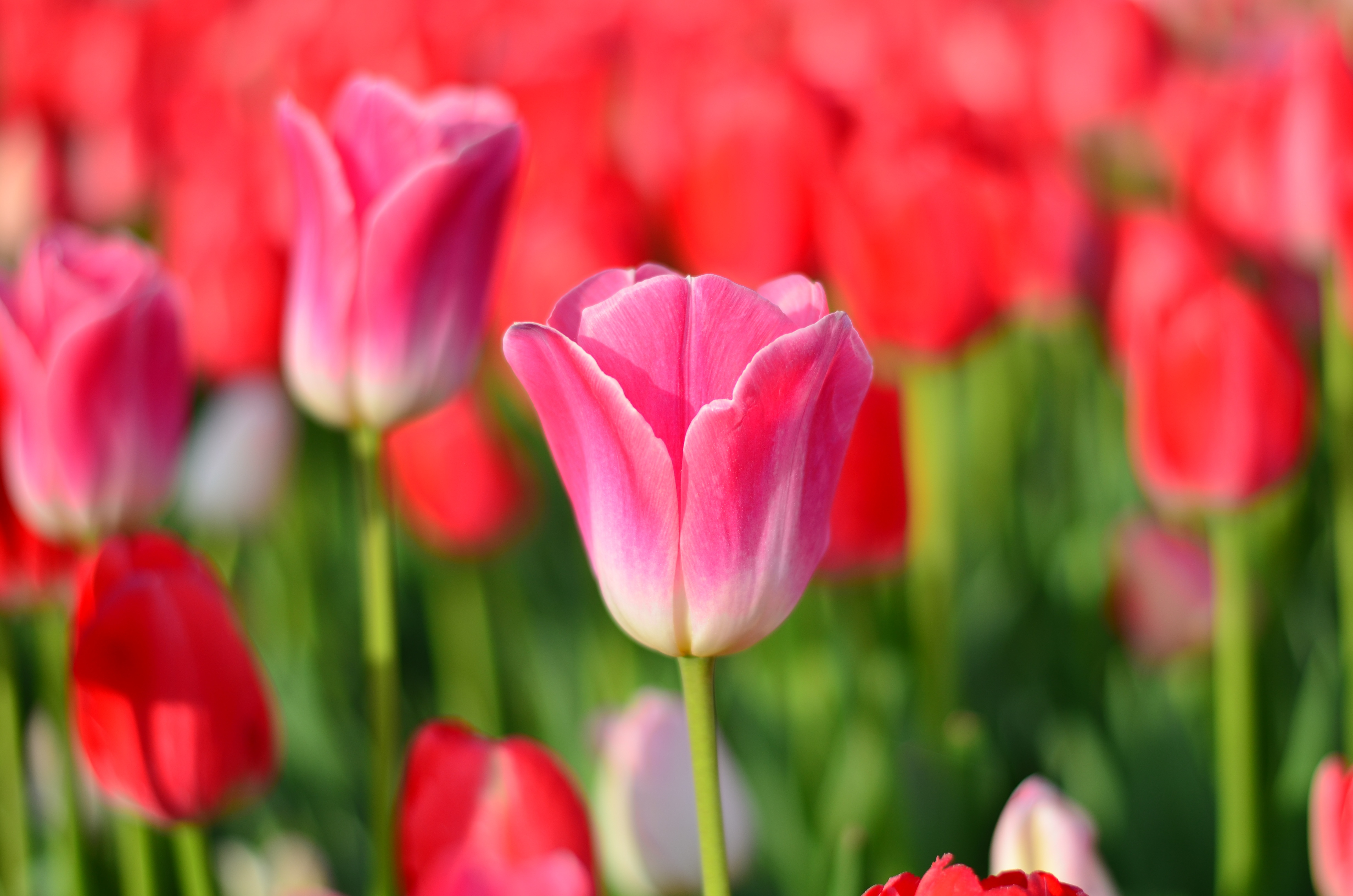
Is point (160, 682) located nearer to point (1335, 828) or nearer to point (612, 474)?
point (612, 474)

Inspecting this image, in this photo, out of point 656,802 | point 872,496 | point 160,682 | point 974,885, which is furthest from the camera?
point 872,496

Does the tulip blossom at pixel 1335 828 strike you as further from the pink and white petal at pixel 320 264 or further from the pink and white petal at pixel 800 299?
the pink and white petal at pixel 320 264

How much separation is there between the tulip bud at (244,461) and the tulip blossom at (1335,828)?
49.2 inches

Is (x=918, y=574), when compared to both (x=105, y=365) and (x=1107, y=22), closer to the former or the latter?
(x=105, y=365)

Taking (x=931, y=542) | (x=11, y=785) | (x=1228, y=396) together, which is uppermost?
(x=1228, y=396)

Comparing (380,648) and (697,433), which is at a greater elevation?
(697,433)

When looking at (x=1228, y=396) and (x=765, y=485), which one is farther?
(x=1228, y=396)

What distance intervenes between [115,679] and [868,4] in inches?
81.5

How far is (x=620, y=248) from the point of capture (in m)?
1.38

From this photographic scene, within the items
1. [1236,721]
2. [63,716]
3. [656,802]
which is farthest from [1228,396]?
[63,716]

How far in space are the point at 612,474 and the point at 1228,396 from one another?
0.55 m

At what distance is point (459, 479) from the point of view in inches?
54.5

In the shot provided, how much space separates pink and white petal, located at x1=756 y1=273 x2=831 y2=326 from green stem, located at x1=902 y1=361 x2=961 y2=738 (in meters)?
0.58

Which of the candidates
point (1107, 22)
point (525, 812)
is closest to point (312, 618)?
point (525, 812)
